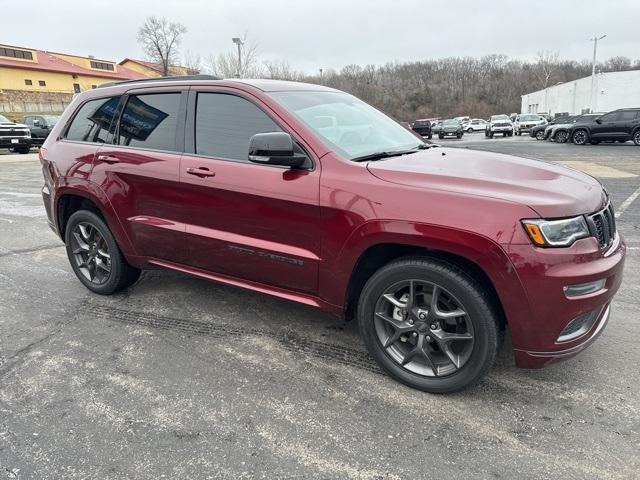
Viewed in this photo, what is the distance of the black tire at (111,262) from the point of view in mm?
4129

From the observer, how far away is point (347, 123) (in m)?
3.44

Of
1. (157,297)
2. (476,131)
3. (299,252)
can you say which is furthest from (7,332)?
(476,131)

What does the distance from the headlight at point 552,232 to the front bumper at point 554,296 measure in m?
0.03

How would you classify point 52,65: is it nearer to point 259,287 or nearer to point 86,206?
point 86,206

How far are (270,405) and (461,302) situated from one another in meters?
1.22

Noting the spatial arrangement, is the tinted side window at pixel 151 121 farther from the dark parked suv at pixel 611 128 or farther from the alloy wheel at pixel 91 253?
the dark parked suv at pixel 611 128

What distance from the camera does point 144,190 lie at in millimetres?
3682

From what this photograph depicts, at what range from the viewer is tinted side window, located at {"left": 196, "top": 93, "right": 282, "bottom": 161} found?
3229 mm

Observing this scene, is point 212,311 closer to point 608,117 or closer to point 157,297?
point 157,297

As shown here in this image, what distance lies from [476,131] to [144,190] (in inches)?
2077

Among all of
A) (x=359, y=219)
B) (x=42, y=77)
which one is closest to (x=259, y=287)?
(x=359, y=219)

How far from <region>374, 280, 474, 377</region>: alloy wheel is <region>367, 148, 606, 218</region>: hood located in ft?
1.89

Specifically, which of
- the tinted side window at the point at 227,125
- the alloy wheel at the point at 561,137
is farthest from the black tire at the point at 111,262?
the alloy wheel at the point at 561,137

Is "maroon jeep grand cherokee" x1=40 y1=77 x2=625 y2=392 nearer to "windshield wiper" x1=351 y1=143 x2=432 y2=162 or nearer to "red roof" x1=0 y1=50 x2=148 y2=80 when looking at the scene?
"windshield wiper" x1=351 y1=143 x2=432 y2=162
